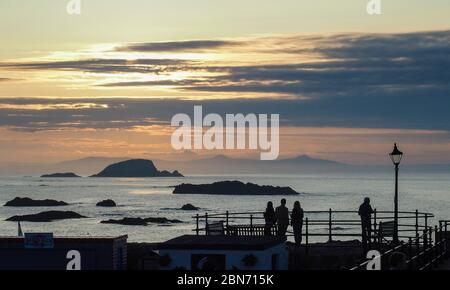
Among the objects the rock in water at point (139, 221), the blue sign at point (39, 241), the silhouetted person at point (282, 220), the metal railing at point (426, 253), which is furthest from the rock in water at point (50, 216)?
the metal railing at point (426, 253)

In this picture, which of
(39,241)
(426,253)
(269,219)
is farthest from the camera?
(269,219)

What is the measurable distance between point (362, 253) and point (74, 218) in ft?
439

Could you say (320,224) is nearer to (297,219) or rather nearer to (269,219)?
(297,219)

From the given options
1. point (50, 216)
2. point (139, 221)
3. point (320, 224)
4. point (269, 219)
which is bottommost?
point (50, 216)

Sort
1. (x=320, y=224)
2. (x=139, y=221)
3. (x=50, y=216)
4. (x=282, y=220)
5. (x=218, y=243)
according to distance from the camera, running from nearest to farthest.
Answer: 1. (x=218, y=243)
2. (x=282, y=220)
3. (x=320, y=224)
4. (x=139, y=221)
5. (x=50, y=216)

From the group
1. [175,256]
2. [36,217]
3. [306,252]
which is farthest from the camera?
[36,217]

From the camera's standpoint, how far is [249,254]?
23.7m

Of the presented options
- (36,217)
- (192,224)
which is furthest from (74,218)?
(192,224)

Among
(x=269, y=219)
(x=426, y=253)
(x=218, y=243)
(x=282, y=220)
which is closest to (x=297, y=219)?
(x=282, y=220)

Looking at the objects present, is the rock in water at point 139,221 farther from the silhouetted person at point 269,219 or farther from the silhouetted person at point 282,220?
the silhouetted person at point 282,220

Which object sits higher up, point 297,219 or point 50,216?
point 297,219

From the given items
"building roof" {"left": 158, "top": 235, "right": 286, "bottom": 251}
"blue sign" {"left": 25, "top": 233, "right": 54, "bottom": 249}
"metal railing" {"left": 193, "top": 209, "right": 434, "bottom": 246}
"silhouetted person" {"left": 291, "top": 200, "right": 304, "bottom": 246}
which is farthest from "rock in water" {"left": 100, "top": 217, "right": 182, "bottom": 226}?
"building roof" {"left": 158, "top": 235, "right": 286, "bottom": 251}

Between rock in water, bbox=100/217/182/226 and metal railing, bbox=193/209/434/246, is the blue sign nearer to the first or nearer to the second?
metal railing, bbox=193/209/434/246
